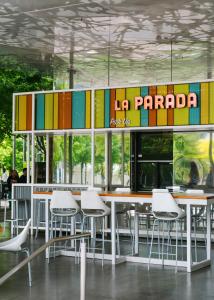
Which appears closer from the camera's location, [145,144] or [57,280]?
[57,280]

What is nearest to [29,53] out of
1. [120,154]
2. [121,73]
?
[121,73]

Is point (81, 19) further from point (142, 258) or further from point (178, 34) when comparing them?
point (142, 258)

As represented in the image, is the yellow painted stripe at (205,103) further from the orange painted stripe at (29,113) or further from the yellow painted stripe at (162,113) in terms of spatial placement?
the orange painted stripe at (29,113)

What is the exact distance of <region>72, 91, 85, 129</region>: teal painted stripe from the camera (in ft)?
41.0

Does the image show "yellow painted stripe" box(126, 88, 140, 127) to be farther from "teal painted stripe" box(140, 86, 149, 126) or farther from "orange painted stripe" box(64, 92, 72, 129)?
"orange painted stripe" box(64, 92, 72, 129)

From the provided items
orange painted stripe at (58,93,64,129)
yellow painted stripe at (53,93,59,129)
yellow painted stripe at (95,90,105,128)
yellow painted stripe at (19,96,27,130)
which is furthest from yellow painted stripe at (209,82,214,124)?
yellow painted stripe at (19,96,27,130)

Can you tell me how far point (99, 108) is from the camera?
12.3 m

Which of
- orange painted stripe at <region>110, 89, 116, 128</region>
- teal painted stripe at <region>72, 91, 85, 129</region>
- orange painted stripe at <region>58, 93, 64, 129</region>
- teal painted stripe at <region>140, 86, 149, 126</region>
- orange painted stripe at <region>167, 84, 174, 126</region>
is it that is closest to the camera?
orange painted stripe at <region>167, 84, 174, 126</region>

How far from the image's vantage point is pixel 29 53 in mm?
13734

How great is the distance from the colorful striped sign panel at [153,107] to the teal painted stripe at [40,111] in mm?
1398

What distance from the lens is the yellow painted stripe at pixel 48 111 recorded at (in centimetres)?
1293

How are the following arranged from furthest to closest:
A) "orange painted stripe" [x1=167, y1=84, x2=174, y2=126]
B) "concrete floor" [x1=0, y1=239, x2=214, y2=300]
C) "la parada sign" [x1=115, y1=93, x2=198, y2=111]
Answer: "orange painted stripe" [x1=167, y1=84, x2=174, y2=126]
"la parada sign" [x1=115, y1=93, x2=198, y2=111]
"concrete floor" [x1=0, y1=239, x2=214, y2=300]

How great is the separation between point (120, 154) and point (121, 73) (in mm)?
1949

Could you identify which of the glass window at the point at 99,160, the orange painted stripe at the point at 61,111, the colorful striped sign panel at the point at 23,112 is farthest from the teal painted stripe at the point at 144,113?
the colorful striped sign panel at the point at 23,112
